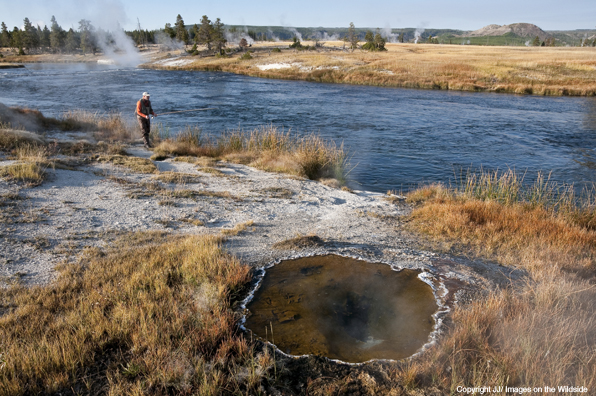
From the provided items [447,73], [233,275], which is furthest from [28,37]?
[233,275]

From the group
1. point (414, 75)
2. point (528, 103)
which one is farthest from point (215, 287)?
point (414, 75)

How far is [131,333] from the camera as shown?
4.12 m

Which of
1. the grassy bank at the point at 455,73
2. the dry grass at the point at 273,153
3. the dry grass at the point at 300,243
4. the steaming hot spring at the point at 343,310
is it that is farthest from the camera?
the grassy bank at the point at 455,73

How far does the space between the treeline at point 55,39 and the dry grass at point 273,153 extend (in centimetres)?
8910

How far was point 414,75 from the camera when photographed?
39.7 m

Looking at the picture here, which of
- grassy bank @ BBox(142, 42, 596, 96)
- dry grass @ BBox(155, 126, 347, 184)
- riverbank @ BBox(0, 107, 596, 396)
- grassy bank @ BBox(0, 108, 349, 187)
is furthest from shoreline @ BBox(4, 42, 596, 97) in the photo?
riverbank @ BBox(0, 107, 596, 396)

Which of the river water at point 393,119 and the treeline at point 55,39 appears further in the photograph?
the treeline at point 55,39

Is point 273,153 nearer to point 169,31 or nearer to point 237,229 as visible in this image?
point 237,229

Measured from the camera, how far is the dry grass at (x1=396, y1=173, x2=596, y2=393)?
Result: 3.66 m

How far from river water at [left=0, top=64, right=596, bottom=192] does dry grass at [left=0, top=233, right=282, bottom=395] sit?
8.22m

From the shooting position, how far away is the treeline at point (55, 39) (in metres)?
86.0

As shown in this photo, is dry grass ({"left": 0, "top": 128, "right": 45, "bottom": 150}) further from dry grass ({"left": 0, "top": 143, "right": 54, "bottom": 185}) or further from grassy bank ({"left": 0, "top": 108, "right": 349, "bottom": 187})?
dry grass ({"left": 0, "top": 143, "right": 54, "bottom": 185})

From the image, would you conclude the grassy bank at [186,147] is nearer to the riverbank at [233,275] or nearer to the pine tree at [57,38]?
the riverbank at [233,275]

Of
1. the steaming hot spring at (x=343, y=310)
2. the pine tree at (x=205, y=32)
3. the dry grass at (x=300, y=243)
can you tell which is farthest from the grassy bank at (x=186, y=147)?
the pine tree at (x=205, y=32)
